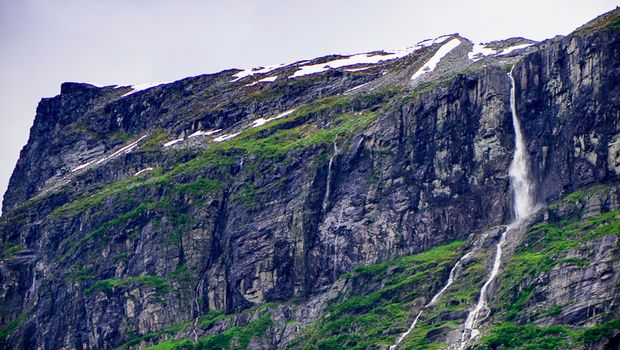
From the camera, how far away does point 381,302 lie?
155 meters

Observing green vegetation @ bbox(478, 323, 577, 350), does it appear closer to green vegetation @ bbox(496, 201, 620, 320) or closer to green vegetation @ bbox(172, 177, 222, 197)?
green vegetation @ bbox(496, 201, 620, 320)

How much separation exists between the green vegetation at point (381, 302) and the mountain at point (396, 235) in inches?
11.2

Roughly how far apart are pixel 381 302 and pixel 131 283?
1772 inches

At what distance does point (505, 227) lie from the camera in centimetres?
15662

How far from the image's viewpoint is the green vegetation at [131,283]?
584ft

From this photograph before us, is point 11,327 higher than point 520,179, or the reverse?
point 520,179

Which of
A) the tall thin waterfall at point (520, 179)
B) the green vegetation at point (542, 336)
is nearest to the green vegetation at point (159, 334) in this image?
the tall thin waterfall at point (520, 179)

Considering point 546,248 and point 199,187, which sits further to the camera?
point 199,187

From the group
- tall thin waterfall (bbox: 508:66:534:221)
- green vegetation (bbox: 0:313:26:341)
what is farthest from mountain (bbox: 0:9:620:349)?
green vegetation (bbox: 0:313:26:341)

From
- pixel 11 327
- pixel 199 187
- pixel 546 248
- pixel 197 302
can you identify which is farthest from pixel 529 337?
pixel 11 327

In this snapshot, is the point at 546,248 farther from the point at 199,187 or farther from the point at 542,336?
the point at 199,187

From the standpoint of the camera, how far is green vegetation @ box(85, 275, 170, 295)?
17800 cm

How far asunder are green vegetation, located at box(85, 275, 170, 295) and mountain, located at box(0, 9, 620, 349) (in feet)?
1.15

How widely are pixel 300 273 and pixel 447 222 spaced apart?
878 inches
